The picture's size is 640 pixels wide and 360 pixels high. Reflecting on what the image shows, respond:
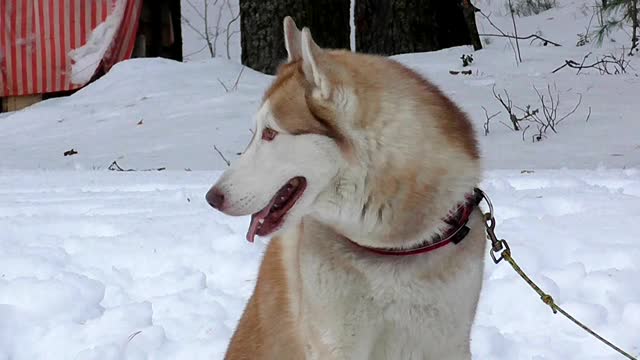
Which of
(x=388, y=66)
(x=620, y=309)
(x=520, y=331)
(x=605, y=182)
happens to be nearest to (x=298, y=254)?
(x=388, y=66)

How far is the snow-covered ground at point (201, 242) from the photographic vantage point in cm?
369

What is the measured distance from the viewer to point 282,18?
920 cm

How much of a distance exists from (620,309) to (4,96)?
8662mm

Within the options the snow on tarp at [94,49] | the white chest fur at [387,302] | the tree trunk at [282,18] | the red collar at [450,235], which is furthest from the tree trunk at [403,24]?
the white chest fur at [387,302]

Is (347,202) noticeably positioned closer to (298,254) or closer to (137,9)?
(298,254)

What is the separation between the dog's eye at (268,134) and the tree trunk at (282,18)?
678cm

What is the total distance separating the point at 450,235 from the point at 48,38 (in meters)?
8.76

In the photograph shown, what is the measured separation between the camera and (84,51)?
34.4 ft

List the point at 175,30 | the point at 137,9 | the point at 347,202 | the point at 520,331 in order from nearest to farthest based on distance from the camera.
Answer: the point at 347,202
the point at 520,331
the point at 137,9
the point at 175,30

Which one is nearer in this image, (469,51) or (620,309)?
(620,309)

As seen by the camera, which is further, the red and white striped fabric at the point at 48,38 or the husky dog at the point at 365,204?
the red and white striped fabric at the point at 48,38

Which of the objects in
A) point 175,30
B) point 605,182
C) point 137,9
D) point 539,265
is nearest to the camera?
point 539,265

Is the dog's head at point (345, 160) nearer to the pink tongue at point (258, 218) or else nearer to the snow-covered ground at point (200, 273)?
the pink tongue at point (258, 218)

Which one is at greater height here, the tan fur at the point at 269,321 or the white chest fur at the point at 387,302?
the white chest fur at the point at 387,302
